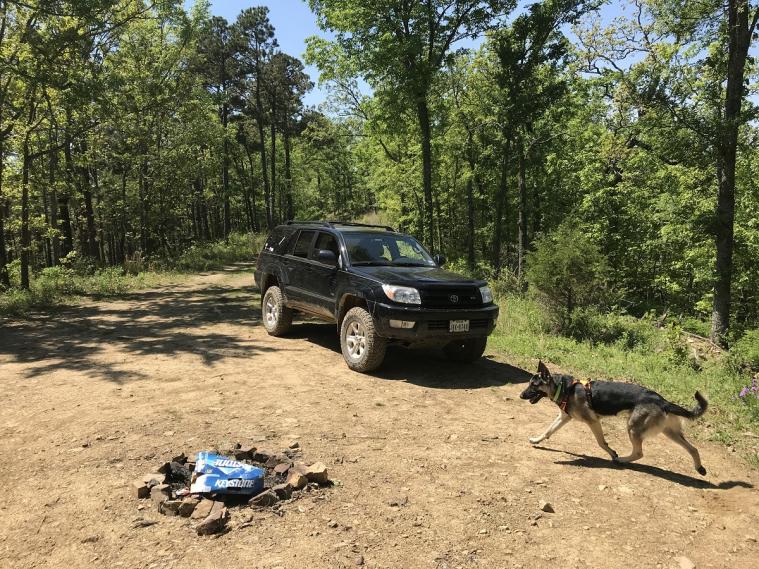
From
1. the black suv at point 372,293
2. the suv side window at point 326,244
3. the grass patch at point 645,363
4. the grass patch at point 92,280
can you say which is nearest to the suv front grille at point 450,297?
the black suv at point 372,293

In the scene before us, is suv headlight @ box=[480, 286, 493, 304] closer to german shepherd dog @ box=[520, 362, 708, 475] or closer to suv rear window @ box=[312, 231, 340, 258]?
suv rear window @ box=[312, 231, 340, 258]

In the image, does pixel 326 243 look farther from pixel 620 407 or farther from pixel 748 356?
pixel 748 356

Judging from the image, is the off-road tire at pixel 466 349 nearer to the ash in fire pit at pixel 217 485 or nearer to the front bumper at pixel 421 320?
the front bumper at pixel 421 320

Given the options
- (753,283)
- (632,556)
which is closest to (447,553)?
(632,556)

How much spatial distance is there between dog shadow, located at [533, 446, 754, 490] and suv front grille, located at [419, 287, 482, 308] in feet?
8.20

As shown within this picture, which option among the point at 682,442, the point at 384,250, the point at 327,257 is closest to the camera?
the point at 682,442

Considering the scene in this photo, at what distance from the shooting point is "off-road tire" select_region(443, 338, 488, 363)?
734 cm

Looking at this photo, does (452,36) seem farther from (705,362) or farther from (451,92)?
(705,362)

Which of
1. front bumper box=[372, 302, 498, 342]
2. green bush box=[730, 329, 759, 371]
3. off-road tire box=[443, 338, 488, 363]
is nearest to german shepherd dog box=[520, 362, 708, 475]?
front bumper box=[372, 302, 498, 342]

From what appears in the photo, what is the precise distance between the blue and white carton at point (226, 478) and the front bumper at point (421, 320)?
Result: 3.08 meters

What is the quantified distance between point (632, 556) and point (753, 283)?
16087 mm

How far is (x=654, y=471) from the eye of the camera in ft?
13.9

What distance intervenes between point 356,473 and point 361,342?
9.91 ft

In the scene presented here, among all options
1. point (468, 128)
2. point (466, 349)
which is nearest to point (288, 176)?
point (468, 128)
